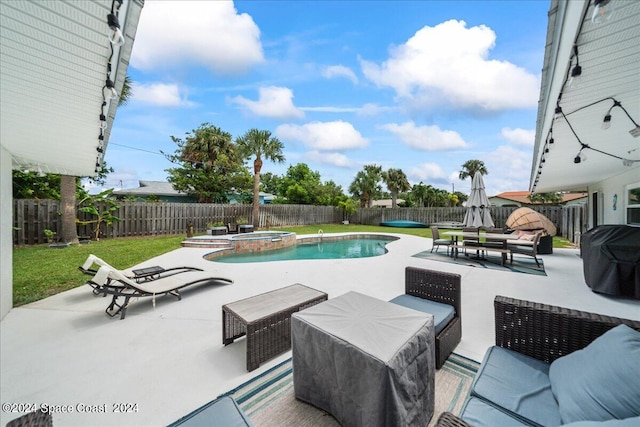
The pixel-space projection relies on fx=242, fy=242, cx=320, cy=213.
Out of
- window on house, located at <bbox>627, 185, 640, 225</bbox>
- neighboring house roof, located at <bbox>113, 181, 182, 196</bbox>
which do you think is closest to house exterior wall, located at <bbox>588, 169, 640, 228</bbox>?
window on house, located at <bbox>627, 185, 640, 225</bbox>

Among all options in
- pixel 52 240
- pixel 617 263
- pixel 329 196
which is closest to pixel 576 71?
pixel 617 263

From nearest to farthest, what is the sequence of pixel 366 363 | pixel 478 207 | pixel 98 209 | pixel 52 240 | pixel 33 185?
pixel 366 363
pixel 478 207
pixel 52 240
pixel 98 209
pixel 33 185

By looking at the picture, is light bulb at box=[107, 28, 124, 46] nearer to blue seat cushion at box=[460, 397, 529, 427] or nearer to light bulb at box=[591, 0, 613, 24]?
light bulb at box=[591, 0, 613, 24]

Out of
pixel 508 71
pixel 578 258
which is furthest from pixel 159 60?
pixel 578 258

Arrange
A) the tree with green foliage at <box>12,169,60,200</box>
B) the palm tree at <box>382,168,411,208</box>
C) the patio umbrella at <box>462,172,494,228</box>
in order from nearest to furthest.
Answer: the patio umbrella at <box>462,172,494,228</box> → the tree with green foliage at <box>12,169,60,200</box> → the palm tree at <box>382,168,411,208</box>

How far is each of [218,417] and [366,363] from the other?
2.94ft

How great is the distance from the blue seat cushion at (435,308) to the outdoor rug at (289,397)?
15.1 inches

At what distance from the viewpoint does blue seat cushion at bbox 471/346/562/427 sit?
137cm

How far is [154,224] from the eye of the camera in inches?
516

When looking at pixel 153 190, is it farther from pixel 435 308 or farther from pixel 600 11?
pixel 600 11

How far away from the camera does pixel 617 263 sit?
4.18 metres

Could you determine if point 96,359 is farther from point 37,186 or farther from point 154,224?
point 37,186

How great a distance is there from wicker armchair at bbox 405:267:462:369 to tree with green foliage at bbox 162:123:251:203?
18.5 meters

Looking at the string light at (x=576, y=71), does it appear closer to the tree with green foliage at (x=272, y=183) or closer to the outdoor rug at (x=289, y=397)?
the outdoor rug at (x=289, y=397)
